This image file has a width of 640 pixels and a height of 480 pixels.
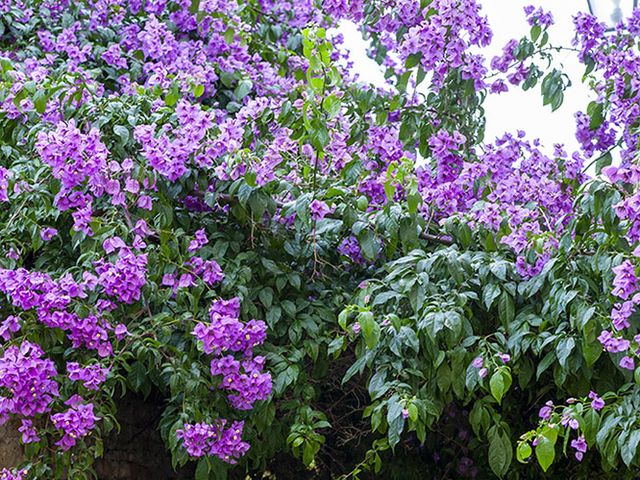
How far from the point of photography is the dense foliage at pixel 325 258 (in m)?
2.84

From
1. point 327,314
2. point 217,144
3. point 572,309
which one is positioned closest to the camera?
point 572,309

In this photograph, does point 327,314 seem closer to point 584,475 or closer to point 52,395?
point 52,395

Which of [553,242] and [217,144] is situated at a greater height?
[553,242]

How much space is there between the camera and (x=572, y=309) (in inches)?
110

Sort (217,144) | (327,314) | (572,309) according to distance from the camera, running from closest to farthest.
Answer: (572,309), (217,144), (327,314)

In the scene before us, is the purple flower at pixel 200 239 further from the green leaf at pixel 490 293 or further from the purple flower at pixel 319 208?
the green leaf at pixel 490 293

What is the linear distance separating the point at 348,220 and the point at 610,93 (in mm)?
1071

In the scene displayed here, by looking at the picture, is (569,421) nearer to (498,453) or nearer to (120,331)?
(498,453)

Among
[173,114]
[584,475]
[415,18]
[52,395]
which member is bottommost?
[52,395]

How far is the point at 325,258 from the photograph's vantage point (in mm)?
3486

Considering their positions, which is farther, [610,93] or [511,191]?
[610,93]

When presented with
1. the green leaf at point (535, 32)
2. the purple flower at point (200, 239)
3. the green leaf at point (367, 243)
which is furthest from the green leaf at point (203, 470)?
the green leaf at point (535, 32)

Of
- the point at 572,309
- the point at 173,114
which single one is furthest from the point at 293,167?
the point at 572,309

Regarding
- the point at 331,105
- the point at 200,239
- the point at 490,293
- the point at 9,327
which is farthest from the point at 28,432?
the point at 490,293
